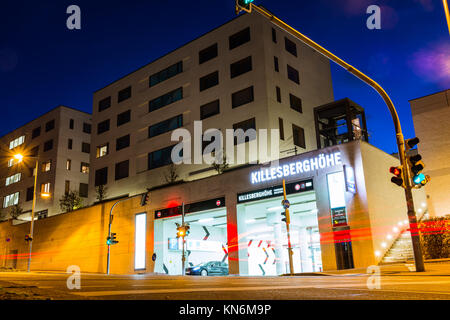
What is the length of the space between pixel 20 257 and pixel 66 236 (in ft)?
37.1

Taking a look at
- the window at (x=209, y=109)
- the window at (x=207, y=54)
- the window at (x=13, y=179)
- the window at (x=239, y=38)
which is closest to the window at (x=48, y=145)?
the window at (x=13, y=179)

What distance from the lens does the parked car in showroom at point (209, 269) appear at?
104 ft

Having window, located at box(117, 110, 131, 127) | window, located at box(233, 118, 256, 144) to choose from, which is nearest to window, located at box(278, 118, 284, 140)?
window, located at box(233, 118, 256, 144)

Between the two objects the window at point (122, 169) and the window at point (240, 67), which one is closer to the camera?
the window at point (240, 67)

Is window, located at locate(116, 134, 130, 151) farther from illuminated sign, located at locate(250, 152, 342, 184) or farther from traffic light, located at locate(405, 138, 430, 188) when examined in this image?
traffic light, located at locate(405, 138, 430, 188)

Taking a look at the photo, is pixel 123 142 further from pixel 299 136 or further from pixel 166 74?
pixel 299 136

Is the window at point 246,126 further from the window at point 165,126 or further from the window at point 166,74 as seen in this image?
the window at point 166,74

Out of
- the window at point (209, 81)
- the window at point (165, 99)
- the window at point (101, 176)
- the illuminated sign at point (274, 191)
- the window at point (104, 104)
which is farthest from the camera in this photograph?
the window at point (104, 104)

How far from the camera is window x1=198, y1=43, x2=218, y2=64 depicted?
4047 centimetres

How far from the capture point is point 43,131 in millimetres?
62188

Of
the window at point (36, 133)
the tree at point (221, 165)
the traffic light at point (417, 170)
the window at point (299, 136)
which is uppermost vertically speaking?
the window at point (36, 133)

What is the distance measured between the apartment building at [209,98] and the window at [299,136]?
9 cm

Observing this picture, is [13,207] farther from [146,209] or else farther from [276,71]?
[276,71]

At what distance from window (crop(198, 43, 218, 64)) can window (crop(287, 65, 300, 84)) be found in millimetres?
7111
